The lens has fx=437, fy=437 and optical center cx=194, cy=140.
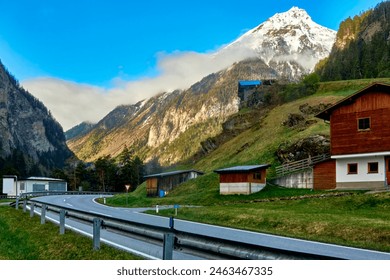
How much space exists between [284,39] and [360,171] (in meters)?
29.6

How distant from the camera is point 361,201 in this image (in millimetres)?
29703

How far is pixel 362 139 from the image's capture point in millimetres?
37938

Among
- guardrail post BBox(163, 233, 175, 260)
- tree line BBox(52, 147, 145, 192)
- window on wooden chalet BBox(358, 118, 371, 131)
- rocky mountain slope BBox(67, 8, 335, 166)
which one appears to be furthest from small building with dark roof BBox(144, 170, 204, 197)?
guardrail post BBox(163, 233, 175, 260)

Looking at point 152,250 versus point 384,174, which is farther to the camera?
point 384,174

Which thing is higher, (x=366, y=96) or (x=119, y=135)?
(x=366, y=96)

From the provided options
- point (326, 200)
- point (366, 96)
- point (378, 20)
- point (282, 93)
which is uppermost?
point (378, 20)

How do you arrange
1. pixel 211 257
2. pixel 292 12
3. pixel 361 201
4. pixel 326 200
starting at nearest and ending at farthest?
pixel 211 257 → pixel 292 12 → pixel 361 201 → pixel 326 200

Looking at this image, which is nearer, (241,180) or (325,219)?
(325,219)

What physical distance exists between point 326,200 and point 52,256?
25.6 m

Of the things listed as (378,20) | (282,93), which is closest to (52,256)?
(282,93)

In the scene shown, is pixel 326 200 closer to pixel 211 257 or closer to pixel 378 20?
pixel 211 257

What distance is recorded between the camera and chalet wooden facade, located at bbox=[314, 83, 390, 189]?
120ft

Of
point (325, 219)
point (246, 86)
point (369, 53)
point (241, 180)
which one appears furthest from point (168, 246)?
point (369, 53)

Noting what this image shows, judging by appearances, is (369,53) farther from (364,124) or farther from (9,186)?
(9,186)
